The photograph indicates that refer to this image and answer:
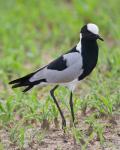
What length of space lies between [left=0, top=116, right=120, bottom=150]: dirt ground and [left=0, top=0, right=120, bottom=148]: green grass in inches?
3.1

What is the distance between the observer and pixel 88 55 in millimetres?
5344

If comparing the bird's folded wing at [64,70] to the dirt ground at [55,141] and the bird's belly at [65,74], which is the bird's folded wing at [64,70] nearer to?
the bird's belly at [65,74]

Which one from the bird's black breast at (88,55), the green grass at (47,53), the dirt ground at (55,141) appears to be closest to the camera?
the dirt ground at (55,141)

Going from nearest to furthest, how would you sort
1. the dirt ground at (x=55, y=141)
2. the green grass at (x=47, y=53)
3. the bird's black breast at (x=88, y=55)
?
the dirt ground at (x=55, y=141) < the bird's black breast at (x=88, y=55) < the green grass at (x=47, y=53)

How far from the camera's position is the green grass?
5605 millimetres

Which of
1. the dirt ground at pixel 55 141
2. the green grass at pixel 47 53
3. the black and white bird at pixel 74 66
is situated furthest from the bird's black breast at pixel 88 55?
the dirt ground at pixel 55 141

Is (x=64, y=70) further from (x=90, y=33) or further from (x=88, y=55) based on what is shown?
(x=90, y=33)

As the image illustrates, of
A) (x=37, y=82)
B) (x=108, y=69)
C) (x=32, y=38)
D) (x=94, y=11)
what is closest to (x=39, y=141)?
(x=37, y=82)

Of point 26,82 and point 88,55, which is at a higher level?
point 88,55

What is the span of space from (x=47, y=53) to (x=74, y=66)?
314 cm

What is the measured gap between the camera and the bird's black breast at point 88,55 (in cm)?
533

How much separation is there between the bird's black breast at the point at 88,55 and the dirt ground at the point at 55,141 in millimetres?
521

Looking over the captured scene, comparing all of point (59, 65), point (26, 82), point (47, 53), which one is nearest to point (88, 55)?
point (59, 65)

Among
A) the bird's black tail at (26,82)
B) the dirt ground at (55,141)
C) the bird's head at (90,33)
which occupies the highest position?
the bird's head at (90,33)
